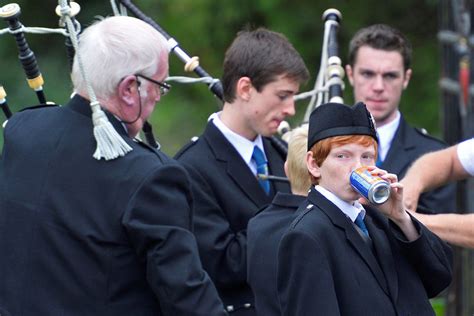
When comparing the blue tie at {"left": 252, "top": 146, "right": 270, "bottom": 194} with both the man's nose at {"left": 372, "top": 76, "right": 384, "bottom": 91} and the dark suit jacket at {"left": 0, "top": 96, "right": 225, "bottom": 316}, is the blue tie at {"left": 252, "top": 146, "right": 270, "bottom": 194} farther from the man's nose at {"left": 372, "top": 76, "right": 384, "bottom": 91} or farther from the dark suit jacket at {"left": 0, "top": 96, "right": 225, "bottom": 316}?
the dark suit jacket at {"left": 0, "top": 96, "right": 225, "bottom": 316}

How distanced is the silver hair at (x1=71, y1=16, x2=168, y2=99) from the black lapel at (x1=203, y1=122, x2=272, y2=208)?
1.28 m

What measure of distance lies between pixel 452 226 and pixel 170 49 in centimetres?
153

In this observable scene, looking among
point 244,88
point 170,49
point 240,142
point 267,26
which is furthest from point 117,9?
point 267,26

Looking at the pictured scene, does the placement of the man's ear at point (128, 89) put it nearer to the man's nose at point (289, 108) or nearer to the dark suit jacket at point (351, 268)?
the dark suit jacket at point (351, 268)

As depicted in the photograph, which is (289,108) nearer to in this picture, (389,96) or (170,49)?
(170,49)

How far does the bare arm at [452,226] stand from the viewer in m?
4.40

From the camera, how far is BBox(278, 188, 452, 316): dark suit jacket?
369 cm

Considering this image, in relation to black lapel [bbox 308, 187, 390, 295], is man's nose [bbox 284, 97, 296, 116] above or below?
above

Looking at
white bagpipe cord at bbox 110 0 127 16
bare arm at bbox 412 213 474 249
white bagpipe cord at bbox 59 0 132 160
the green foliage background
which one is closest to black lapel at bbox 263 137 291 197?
white bagpipe cord at bbox 110 0 127 16

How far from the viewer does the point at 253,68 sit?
5137mm

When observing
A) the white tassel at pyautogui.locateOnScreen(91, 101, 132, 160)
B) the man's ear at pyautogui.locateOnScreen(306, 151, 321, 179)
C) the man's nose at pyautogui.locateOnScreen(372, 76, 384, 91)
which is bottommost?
the man's nose at pyautogui.locateOnScreen(372, 76, 384, 91)

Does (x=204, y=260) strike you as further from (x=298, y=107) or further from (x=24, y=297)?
(x=298, y=107)

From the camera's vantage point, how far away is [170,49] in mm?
5262

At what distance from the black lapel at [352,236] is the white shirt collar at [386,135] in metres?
2.00
